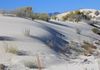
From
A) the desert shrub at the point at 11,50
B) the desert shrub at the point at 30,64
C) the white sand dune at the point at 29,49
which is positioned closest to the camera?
the desert shrub at the point at 30,64

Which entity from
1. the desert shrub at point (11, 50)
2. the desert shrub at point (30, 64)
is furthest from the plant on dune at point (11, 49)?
the desert shrub at point (30, 64)

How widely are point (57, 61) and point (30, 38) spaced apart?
9.85 ft

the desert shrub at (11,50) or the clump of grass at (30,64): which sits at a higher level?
the desert shrub at (11,50)

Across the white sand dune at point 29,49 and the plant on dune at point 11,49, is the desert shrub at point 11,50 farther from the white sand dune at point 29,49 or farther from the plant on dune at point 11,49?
the white sand dune at point 29,49

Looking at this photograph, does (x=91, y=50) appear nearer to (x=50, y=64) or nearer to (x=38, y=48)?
(x=38, y=48)

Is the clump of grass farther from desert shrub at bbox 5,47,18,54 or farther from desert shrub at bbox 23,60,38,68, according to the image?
desert shrub at bbox 5,47,18,54

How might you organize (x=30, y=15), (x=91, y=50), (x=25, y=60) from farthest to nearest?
(x=30, y=15), (x=91, y=50), (x=25, y=60)

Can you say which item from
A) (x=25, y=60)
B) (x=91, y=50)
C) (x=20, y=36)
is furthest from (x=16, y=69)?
(x=91, y=50)

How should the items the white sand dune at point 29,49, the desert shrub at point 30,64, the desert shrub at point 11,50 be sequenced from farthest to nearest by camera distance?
the desert shrub at point 11,50
the white sand dune at point 29,49
the desert shrub at point 30,64

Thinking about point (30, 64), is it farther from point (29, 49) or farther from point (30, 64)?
point (29, 49)

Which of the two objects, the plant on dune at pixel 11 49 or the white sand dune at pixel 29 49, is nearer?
the white sand dune at pixel 29 49

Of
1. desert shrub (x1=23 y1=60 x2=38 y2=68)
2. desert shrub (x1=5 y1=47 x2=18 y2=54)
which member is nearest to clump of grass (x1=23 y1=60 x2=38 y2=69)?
desert shrub (x1=23 y1=60 x2=38 y2=68)

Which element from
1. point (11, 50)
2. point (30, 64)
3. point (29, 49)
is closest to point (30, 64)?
point (30, 64)

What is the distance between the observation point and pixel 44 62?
11867mm
